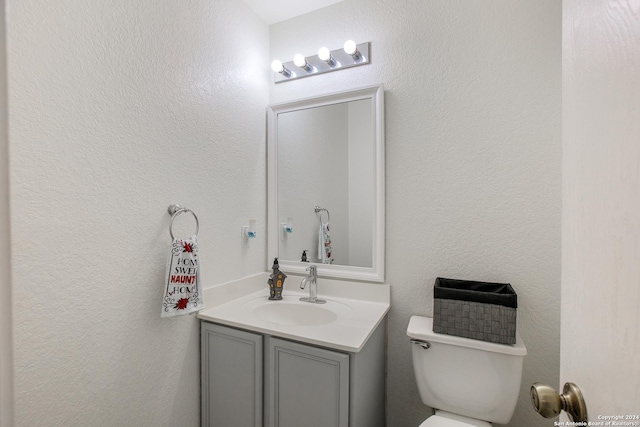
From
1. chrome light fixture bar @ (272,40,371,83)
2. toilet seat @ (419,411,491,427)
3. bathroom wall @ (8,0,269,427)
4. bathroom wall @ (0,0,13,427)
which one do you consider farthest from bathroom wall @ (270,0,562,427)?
bathroom wall @ (0,0,13,427)

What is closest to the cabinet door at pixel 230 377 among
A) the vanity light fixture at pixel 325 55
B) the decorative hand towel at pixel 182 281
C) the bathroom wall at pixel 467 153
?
the decorative hand towel at pixel 182 281

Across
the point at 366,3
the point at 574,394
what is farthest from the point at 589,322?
the point at 366,3

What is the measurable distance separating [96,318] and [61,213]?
1.23 ft

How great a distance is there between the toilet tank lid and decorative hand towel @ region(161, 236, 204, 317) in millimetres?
949

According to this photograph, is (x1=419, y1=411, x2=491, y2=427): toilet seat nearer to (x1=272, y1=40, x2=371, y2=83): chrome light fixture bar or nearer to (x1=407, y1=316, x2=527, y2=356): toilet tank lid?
(x1=407, y1=316, x2=527, y2=356): toilet tank lid

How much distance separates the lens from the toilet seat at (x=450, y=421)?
116 centimetres

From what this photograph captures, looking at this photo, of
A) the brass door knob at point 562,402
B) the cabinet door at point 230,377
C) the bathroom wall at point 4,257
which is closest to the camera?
the brass door knob at point 562,402

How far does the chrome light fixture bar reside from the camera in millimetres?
1653

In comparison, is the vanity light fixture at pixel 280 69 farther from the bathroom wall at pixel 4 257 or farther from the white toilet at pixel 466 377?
the white toilet at pixel 466 377

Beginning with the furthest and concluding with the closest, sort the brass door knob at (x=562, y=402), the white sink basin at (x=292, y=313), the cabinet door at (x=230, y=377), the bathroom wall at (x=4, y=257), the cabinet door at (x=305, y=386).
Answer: the white sink basin at (x=292, y=313)
the cabinet door at (x=230, y=377)
the cabinet door at (x=305, y=386)
the bathroom wall at (x=4, y=257)
the brass door knob at (x=562, y=402)

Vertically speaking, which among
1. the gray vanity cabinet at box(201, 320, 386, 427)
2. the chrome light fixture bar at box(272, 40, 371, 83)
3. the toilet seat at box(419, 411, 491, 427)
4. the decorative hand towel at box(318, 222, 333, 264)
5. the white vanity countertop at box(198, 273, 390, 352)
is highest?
the chrome light fixture bar at box(272, 40, 371, 83)

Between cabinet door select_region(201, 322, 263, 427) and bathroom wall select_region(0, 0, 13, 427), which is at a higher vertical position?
bathroom wall select_region(0, 0, 13, 427)

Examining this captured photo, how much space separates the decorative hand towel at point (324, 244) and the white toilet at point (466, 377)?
635mm

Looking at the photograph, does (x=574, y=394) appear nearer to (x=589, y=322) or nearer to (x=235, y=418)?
(x=589, y=322)
